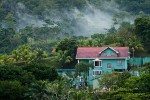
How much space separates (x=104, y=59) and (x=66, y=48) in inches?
224

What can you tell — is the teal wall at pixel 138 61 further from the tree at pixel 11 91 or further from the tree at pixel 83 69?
the tree at pixel 11 91

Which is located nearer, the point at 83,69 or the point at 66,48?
the point at 83,69

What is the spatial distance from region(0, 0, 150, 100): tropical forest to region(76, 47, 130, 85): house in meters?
1.17

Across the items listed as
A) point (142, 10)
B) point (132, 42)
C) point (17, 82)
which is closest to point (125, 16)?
point (142, 10)

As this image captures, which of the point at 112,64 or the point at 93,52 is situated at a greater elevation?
the point at 93,52

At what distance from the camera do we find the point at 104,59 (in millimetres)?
52000

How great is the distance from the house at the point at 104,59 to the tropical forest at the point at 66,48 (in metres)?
1.17

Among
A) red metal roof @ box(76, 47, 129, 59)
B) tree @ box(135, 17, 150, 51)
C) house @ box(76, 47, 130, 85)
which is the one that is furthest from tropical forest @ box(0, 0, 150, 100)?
red metal roof @ box(76, 47, 129, 59)

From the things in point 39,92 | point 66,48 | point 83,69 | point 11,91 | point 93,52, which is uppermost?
point 66,48

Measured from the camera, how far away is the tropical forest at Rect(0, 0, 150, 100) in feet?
118

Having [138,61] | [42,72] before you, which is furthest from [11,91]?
[138,61]

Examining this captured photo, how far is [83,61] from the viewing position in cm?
5191

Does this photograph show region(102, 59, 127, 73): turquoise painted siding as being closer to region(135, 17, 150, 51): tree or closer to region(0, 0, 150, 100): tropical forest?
region(0, 0, 150, 100): tropical forest

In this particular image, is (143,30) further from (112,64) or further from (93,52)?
(93,52)
